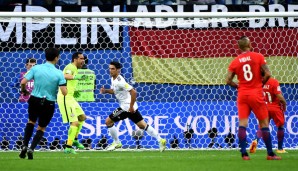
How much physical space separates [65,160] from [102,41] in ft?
18.0

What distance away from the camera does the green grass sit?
1228cm

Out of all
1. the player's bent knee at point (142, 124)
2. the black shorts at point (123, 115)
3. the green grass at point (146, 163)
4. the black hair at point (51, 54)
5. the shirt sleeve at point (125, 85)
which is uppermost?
the black hair at point (51, 54)

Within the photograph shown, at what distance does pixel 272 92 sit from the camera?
53.4 feet

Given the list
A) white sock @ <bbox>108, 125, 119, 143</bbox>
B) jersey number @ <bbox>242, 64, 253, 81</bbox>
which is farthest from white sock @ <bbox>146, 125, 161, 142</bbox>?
jersey number @ <bbox>242, 64, 253, 81</bbox>

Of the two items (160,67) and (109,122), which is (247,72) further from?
(160,67)

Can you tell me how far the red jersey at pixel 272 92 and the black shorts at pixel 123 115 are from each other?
260cm

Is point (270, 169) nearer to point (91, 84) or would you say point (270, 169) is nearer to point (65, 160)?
point (65, 160)

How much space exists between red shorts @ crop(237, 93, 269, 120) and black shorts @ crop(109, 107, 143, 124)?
4085 mm

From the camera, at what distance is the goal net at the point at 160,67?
748 inches

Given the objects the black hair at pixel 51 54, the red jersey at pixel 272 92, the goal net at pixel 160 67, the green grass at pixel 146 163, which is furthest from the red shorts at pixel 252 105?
the goal net at pixel 160 67

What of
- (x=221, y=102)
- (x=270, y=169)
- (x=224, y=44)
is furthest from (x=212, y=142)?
(x=270, y=169)

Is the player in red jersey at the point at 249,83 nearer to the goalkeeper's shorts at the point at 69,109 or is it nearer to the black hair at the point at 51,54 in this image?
the black hair at the point at 51,54

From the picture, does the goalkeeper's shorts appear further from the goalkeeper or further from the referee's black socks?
the referee's black socks

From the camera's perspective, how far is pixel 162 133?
19.1 meters
